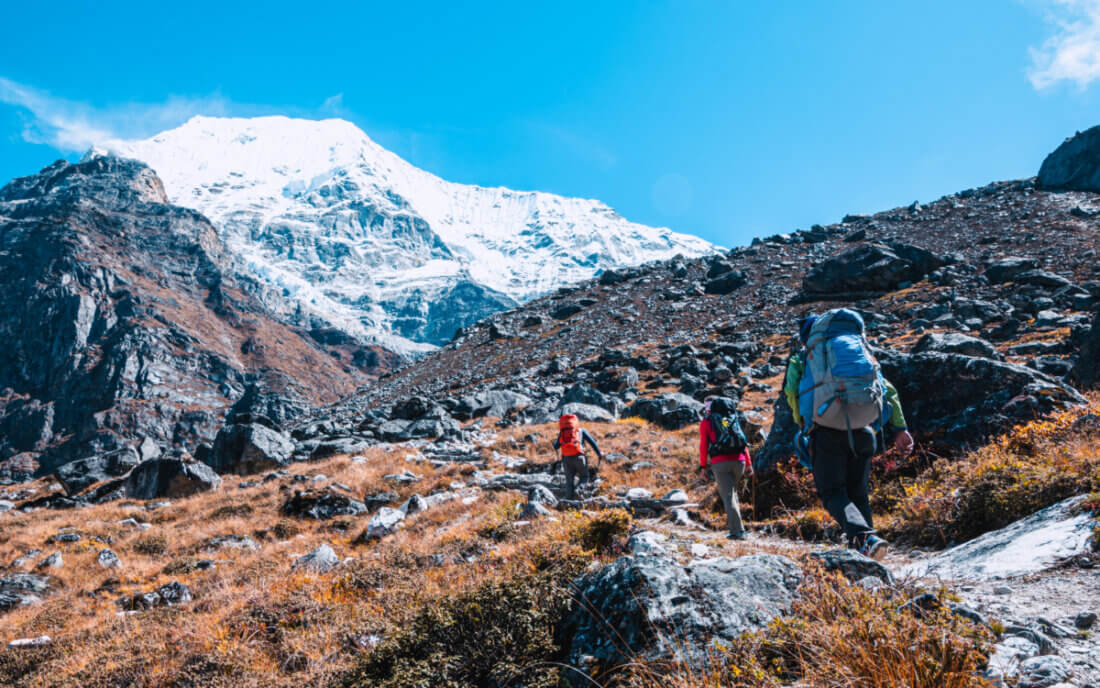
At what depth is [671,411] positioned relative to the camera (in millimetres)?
18922

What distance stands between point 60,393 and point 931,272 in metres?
148

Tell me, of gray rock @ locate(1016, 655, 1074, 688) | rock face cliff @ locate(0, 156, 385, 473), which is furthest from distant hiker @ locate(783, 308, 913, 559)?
rock face cliff @ locate(0, 156, 385, 473)

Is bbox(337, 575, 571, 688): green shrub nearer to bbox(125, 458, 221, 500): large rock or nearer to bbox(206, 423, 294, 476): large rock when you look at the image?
bbox(125, 458, 221, 500): large rock

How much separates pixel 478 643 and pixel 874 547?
287cm

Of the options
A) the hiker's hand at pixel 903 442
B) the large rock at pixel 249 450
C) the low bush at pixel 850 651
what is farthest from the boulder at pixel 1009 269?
the large rock at pixel 249 450

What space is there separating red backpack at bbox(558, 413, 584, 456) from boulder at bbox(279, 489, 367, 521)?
459cm

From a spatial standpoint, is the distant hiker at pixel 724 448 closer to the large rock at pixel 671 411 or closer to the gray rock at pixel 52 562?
the large rock at pixel 671 411

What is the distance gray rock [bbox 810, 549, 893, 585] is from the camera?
123 inches

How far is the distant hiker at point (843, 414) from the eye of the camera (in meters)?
4.10

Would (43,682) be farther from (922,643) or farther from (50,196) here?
(50,196)

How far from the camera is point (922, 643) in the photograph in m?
2.20

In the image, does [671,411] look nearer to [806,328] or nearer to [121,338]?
[806,328]

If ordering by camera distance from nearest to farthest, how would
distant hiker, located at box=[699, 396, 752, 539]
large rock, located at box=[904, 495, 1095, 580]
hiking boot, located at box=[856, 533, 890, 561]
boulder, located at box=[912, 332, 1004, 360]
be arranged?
large rock, located at box=[904, 495, 1095, 580], hiking boot, located at box=[856, 533, 890, 561], distant hiker, located at box=[699, 396, 752, 539], boulder, located at box=[912, 332, 1004, 360]

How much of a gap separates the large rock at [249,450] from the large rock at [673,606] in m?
17.9
